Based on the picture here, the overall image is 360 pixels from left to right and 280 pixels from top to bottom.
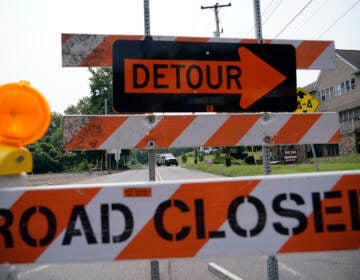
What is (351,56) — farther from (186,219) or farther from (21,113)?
(21,113)

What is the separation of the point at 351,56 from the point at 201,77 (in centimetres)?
3863

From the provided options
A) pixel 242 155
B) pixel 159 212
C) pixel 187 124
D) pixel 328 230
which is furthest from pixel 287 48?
pixel 242 155

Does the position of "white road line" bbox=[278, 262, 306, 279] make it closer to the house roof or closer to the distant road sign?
the distant road sign

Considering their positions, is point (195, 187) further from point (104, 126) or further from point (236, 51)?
point (236, 51)

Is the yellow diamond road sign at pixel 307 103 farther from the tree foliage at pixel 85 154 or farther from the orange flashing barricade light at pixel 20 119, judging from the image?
the tree foliage at pixel 85 154

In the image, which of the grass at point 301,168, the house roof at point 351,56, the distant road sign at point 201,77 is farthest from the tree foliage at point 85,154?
the distant road sign at point 201,77

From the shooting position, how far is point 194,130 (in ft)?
7.86

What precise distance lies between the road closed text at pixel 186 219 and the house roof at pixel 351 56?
35.4 meters

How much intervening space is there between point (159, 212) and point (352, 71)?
120 ft

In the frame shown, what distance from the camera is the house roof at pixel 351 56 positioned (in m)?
32.1

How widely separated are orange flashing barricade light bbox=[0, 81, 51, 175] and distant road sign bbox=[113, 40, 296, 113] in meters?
0.91

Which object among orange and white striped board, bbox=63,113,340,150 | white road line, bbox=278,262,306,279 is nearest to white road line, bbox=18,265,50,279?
orange and white striped board, bbox=63,113,340,150

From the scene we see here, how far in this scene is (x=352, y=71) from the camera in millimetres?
31750

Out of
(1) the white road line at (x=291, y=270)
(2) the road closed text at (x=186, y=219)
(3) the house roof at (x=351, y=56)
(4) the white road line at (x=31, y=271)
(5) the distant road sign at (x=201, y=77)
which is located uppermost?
(3) the house roof at (x=351, y=56)
